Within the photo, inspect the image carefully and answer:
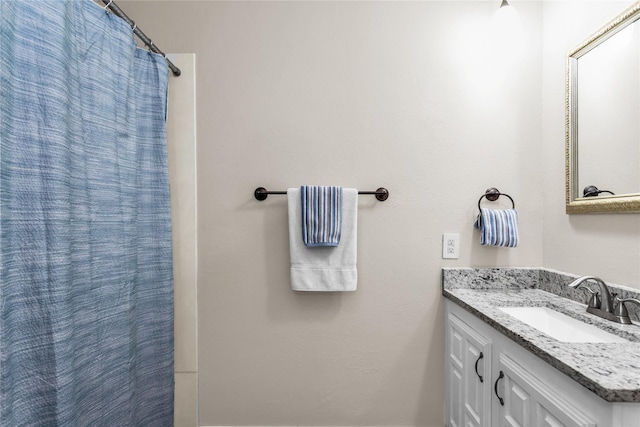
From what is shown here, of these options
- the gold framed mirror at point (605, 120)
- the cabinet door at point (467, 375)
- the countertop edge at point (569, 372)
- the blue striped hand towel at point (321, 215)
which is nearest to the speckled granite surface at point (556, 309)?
the countertop edge at point (569, 372)

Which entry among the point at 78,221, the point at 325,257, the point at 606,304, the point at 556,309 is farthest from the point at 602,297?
the point at 78,221

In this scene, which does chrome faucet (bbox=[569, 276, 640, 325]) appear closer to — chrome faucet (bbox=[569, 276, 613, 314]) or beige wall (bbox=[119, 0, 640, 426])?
chrome faucet (bbox=[569, 276, 613, 314])

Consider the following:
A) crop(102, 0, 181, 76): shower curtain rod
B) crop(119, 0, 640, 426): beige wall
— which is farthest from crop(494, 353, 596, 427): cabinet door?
crop(102, 0, 181, 76): shower curtain rod

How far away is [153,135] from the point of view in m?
1.42

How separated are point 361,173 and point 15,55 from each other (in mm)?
1286

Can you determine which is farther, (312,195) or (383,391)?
(383,391)

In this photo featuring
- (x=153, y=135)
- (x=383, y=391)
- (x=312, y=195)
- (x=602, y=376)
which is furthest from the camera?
(x=383, y=391)

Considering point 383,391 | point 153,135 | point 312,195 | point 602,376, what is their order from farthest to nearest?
point 383,391 → point 312,195 → point 153,135 → point 602,376

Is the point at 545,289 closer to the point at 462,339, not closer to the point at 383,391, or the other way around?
the point at 462,339

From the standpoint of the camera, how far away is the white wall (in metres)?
1.26

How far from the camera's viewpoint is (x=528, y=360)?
1015 millimetres

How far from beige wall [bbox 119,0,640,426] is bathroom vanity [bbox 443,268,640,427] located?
0.40ft

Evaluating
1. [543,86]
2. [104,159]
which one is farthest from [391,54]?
[104,159]

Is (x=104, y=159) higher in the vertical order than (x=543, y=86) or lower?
lower
